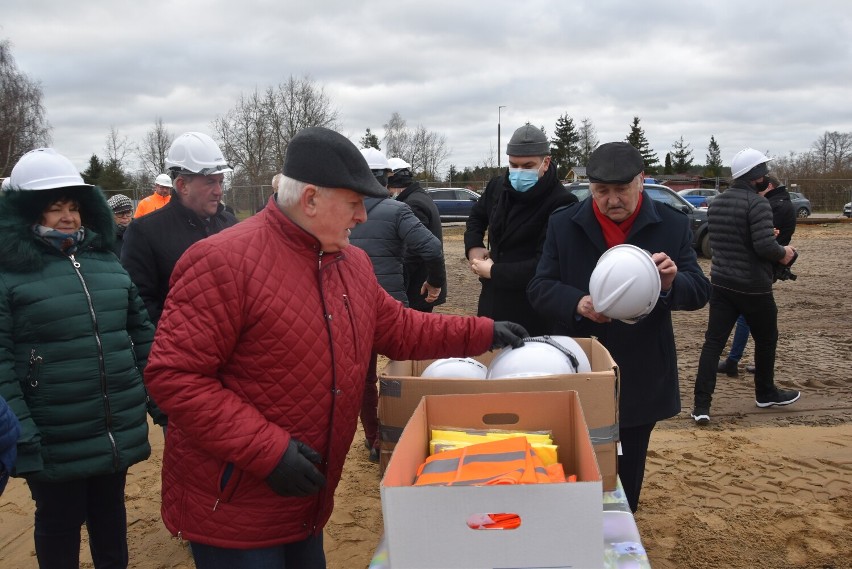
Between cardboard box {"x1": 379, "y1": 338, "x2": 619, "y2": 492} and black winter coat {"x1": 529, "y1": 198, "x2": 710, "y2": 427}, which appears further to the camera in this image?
black winter coat {"x1": 529, "y1": 198, "x2": 710, "y2": 427}

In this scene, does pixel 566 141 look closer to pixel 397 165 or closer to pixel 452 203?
pixel 452 203

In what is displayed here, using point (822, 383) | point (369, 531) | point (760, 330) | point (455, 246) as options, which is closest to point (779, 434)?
point (760, 330)

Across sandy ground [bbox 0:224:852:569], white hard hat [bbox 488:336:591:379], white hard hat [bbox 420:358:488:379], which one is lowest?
sandy ground [bbox 0:224:852:569]

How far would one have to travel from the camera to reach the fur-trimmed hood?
2.47m

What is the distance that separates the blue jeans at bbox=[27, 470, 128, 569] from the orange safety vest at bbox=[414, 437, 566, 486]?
66.5 inches

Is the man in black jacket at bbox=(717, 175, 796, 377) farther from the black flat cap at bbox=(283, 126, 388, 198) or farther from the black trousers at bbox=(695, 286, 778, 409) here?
the black flat cap at bbox=(283, 126, 388, 198)

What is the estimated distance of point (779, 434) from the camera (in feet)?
16.5

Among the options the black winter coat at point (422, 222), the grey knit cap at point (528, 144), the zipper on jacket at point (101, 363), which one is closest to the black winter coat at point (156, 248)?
the zipper on jacket at point (101, 363)

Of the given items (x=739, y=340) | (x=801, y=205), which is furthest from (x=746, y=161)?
(x=801, y=205)

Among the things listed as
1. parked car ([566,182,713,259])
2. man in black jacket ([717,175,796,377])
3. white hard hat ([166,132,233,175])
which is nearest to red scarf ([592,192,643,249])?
white hard hat ([166,132,233,175])

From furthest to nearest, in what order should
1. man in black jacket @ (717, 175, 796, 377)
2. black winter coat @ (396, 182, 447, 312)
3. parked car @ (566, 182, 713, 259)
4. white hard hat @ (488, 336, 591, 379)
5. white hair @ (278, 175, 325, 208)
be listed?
parked car @ (566, 182, 713, 259) → man in black jacket @ (717, 175, 796, 377) → black winter coat @ (396, 182, 447, 312) → white hard hat @ (488, 336, 591, 379) → white hair @ (278, 175, 325, 208)

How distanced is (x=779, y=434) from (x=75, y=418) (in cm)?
462

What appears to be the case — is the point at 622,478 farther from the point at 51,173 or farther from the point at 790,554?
the point at 51,173

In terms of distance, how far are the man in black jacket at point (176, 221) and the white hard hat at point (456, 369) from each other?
149 cm
